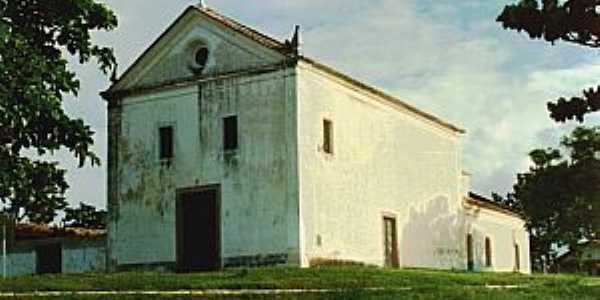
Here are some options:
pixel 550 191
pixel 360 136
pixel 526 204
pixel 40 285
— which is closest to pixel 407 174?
pixel 360 136

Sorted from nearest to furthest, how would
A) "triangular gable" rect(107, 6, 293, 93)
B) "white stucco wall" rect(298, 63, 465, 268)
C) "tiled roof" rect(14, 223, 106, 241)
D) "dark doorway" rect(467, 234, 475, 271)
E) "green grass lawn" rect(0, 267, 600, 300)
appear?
"green grass lawn" rect(0, 267, 600, 300), "white stucco wall" rect(298, 63, 465, 268), "triangular gable" rect(107, 6, 293, 93), "tiled roof" rect(14, 223, 106, 241), "dark doorway" rect(467, 234, 475, 271)

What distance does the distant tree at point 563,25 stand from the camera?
25.6 metres

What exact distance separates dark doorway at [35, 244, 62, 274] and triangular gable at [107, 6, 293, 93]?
6.49 m

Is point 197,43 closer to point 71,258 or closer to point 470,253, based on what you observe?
point 71,258

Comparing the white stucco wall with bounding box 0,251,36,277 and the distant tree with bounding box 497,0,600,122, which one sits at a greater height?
the distant tree with bounding box 497,0,600,122

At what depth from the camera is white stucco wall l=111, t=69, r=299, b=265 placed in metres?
31.2

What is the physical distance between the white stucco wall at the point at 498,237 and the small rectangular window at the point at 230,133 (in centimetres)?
1485

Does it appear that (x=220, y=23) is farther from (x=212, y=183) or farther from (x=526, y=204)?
(x=526, y=204)

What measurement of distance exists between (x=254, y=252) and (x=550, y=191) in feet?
50.9

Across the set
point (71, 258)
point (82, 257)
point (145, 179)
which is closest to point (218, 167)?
point (145, 179)

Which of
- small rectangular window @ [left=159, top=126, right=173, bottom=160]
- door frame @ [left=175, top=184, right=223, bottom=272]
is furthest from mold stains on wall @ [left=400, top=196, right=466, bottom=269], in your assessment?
small rectangular window @ [left=159, top=126, right=173, bottom=160]

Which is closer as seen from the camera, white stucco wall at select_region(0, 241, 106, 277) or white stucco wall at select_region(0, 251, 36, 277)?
white stucco wall at select_region(0, 241, 106, 277)

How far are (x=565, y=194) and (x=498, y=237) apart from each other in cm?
701

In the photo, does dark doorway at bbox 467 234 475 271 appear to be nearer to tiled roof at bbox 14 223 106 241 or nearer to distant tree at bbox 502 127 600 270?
distant tree at bbox 502 127 600 270
